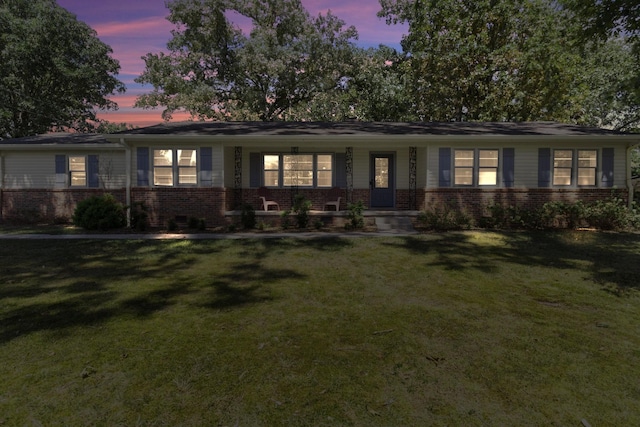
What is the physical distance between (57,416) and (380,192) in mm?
13887

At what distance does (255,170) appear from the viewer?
50.6 feet

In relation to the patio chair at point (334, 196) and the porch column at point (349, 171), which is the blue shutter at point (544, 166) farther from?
the patio chair at point (334, 196)

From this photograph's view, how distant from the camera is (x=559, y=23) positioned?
23.0 metres

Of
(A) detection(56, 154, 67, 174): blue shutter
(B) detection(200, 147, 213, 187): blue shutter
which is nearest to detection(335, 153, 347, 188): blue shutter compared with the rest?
(B) detection(200, 147, 213, 187): blue shutter

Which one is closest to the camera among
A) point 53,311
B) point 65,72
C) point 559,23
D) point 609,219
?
point 53,311

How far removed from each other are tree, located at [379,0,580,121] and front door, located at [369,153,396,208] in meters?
11.3

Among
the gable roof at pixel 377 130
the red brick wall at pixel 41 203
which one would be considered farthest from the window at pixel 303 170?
the red brick wall at pixel 41 203

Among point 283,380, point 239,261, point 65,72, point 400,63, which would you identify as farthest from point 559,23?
point 65,72

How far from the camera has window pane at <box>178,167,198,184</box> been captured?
45.7ft

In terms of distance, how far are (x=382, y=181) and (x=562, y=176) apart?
660 centimetres

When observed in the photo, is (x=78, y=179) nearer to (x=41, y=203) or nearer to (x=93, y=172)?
(x=93, y=172)

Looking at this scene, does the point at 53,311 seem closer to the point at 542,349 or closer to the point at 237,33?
the point at 542,349

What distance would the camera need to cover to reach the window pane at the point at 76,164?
15656 mm

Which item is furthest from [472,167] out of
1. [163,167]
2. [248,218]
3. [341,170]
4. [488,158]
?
[163,167]
